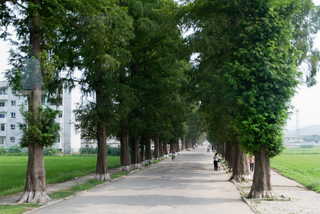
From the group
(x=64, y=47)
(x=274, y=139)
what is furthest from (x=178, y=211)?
(x=64, y=47)

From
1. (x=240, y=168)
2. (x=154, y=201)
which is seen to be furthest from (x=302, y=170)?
(x=154, y=201)

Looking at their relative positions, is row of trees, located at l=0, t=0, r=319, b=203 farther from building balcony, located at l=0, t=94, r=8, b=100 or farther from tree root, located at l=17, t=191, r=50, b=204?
building balcony, located at l=0, t=94, r=8, b=100

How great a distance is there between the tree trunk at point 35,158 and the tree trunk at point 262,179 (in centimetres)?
867

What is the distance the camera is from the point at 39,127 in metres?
13.1

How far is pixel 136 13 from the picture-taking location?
23641 millimetres

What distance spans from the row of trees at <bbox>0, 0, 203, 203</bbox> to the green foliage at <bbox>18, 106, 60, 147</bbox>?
0.13 feet

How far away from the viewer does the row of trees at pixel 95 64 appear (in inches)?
521

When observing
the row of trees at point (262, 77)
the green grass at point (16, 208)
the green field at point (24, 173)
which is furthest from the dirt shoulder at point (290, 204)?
the green field at point (24, 173)

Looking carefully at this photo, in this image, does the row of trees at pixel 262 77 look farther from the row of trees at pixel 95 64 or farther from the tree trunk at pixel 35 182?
the tree trunk at pixel 35 182

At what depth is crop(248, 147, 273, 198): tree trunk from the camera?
1317 cm

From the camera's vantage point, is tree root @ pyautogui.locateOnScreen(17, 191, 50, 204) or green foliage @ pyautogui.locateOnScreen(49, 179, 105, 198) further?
green foliage @ pyautogui.locateOnScreen(49, 179, 105, 198)

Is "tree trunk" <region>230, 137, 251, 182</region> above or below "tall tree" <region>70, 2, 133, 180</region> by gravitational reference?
below

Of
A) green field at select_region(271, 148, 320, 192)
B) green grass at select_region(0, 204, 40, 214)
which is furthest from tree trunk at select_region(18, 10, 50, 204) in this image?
green field at select_region(271, 148, 320, 192)

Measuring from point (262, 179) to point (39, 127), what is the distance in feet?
31.7
